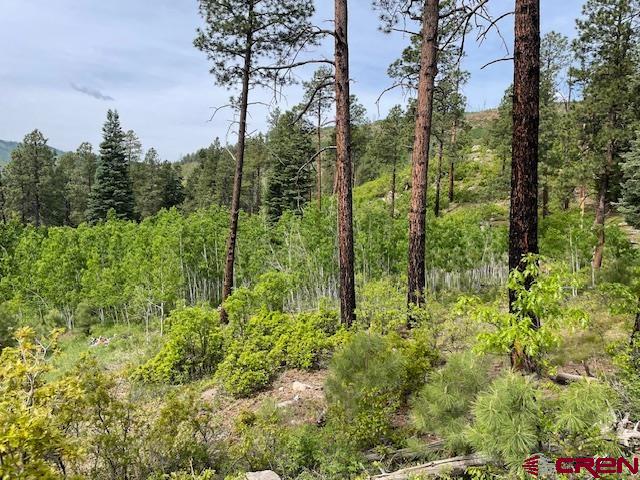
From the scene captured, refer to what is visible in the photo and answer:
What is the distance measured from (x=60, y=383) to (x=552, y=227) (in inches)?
696

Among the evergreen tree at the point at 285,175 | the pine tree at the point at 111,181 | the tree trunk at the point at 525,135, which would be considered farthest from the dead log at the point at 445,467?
the pine tree at the point at 111,181

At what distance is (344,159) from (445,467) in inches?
205

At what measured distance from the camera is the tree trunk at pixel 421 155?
747 cm

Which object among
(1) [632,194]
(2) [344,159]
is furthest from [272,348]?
(1) [632,194]

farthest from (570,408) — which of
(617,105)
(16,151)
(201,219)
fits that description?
(16,151)

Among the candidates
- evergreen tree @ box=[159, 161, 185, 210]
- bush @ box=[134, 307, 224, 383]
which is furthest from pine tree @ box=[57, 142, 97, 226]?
bush @ box=[134, 307, 224, 383]

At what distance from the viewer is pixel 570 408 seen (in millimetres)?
2896

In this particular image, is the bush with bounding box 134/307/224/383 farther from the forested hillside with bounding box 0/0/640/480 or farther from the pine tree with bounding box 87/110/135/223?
the pine tree with bounding box 87/110/135/223

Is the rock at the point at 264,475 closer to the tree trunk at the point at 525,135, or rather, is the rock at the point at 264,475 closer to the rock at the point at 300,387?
the rock at the point at 300,387

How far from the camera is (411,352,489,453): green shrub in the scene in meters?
3.98

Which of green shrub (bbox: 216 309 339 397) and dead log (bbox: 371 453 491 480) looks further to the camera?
green shrub (bbox: 216 309 339 397)

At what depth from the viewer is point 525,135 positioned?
171 inches

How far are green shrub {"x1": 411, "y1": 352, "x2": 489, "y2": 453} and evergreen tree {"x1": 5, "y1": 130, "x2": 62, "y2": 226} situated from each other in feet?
153

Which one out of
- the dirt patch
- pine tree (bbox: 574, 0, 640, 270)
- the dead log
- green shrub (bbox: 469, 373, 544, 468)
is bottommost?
the dirt patch
